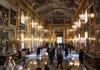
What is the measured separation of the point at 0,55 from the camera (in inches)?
663

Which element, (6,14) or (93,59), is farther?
(6,14)

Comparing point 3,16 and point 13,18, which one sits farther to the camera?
point 13,18

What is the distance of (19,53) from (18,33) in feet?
8.24

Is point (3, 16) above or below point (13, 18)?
below

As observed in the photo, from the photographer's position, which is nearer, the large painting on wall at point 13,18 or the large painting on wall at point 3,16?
the large painting on wall at point 3,16

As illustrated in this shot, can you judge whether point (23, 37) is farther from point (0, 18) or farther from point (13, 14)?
point (0, 18)

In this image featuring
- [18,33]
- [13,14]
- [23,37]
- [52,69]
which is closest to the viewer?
[52,69]

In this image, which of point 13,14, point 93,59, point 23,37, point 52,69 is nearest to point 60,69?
point 52,69

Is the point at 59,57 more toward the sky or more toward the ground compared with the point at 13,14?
more toward the ground

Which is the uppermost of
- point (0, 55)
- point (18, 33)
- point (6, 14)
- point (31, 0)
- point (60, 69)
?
point (31, 0)

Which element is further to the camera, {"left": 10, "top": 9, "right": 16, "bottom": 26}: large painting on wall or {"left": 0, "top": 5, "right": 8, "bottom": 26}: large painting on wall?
{"left": 10, "top": 9, "right": 16, "bottom": 26}: large painting on wall

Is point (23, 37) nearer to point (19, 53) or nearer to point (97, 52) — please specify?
point (19, 53)

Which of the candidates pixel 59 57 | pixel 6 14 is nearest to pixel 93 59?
pixel 59 57

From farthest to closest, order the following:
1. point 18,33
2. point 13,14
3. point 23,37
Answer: point 23,37 → point 18,33 → point 13,14
